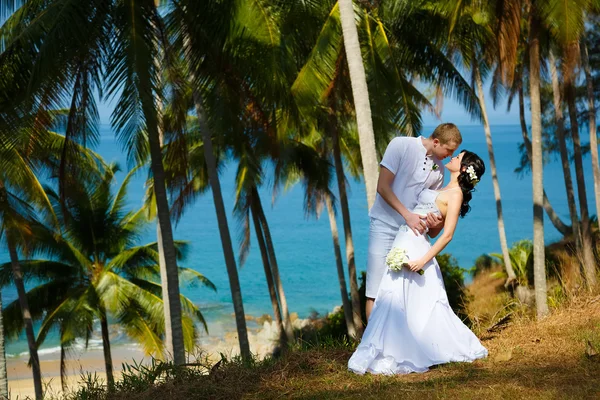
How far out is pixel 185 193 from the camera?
25.5m

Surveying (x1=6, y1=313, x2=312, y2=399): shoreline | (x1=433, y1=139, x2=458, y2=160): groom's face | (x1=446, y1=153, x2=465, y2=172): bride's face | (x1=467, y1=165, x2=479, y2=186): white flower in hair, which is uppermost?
(x1=433, y1=139, x2=458, y2=160): groom's face

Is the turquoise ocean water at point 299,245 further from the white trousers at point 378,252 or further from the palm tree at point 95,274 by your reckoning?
the white trousers at point 378,252

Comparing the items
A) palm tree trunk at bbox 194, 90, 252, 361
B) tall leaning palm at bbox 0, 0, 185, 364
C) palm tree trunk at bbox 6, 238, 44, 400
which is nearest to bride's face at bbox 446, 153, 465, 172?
tall leaning palm at bbox 0, 0, 185, 364

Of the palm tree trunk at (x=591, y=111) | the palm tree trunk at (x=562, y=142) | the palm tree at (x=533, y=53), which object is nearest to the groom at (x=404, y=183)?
the palm tree at (x=533, y=53)

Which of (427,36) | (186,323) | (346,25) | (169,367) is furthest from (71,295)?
(169,367)

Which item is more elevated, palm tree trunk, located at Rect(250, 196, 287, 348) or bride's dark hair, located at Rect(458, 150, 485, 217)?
bride's dark hair, located at Rect(458, 150, 485, 217)

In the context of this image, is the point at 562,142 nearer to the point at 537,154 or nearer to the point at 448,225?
the point at 537,154

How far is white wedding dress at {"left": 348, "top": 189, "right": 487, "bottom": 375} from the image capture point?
6387 millimetres

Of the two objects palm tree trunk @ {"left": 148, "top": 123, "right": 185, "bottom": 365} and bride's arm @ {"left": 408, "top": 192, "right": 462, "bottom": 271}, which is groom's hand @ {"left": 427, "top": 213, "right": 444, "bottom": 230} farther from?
palm tree trunk @ {"left": 148, "top": 123, "right": 185, "bottom": 365}

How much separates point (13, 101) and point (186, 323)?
50.9 ft

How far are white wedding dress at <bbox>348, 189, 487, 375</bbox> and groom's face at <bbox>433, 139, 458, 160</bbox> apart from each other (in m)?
0.37

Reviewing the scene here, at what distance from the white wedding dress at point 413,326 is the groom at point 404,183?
0.32ft

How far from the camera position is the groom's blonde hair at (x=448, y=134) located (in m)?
6.28

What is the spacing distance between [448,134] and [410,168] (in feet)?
1.53
